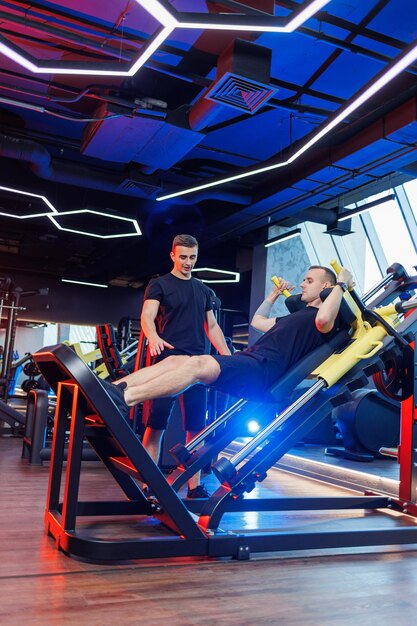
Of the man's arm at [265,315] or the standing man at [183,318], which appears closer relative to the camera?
the standing man at [183,318]

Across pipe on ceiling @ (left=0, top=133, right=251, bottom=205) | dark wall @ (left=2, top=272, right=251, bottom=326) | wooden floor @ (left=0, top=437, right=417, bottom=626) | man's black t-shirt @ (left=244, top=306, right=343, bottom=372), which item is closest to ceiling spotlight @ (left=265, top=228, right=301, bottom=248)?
pipe on ceiling @ (left=0, top=133, right=251, bottom=205)

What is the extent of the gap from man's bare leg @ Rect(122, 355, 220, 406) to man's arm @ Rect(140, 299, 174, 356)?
0.44 metres

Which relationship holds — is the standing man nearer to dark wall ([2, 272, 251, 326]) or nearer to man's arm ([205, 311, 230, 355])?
man's arm ([205, 311, 230, 355])

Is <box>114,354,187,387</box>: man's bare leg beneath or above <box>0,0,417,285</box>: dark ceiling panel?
beneath

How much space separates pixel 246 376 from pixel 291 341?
1.13ft

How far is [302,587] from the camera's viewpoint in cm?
204

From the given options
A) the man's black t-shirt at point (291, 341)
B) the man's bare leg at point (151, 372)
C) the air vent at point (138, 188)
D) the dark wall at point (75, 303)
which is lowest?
the man's bare leg at point (151, 372)

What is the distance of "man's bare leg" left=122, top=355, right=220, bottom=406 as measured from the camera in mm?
2529

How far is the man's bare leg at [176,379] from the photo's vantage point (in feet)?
8.30

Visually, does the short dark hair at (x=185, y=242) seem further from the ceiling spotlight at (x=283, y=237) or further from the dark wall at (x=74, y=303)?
the dark wall at (x=74, y=303)

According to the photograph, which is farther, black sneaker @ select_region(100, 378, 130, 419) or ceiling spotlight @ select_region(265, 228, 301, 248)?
ceiling spotlight @ select_region(265, 228, 301, 248)

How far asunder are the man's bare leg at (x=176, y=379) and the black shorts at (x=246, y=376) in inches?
1.9

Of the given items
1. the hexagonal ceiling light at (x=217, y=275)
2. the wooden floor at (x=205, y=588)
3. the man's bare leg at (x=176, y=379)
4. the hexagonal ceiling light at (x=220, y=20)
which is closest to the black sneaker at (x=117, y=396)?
the man's bare leg at (x=176, y=379)

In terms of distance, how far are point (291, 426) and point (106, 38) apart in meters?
4.62
